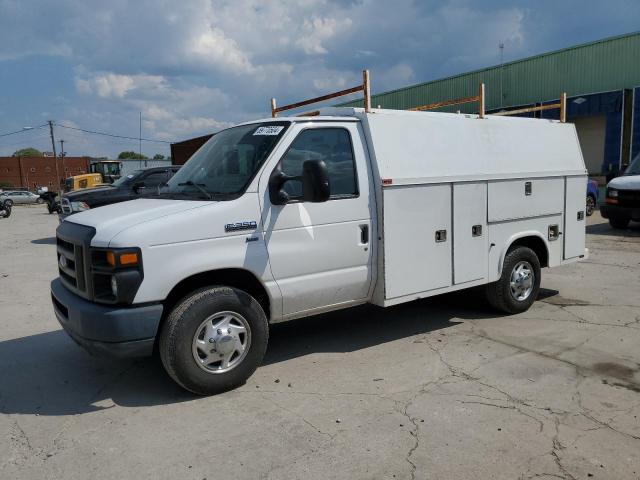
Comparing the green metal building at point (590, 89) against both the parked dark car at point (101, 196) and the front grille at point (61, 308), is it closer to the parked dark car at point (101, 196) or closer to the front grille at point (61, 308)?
the parked dark car at point (101, 196)

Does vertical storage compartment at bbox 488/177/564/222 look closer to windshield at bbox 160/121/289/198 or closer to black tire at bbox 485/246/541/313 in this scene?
black tire at bbox 485/246/541/313

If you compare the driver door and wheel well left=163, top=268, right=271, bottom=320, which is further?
the driver door

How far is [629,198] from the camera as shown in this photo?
1347cm

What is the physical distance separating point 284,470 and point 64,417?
191 cm

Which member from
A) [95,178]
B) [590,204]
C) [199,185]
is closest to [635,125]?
[590,204]

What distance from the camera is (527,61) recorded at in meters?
26.1

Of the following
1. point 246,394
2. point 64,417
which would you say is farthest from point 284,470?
point 64,417

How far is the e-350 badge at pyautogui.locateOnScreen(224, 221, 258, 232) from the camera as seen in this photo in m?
4.24

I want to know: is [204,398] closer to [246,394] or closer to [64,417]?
[246,394]

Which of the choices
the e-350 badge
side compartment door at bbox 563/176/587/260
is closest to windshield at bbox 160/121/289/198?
the e-350 badge

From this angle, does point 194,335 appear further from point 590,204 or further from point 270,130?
point 590,204

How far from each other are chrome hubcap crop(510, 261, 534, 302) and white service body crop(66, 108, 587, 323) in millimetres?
353

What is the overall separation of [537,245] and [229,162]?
4.06 metres

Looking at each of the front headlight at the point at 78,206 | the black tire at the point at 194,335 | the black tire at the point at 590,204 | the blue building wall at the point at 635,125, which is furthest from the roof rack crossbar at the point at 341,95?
the blue building wall at the point at 635,125
